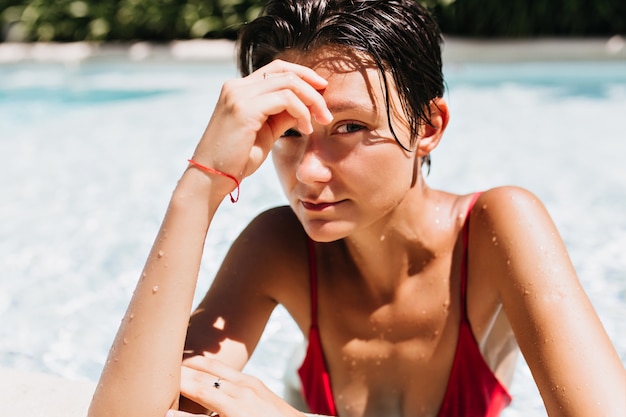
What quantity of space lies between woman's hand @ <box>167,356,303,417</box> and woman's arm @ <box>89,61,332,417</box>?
2.4 inches

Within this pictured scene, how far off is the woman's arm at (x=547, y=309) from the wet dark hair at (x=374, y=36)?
0.40m

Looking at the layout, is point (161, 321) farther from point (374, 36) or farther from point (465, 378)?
point (465, 378)

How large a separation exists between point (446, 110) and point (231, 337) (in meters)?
1.03

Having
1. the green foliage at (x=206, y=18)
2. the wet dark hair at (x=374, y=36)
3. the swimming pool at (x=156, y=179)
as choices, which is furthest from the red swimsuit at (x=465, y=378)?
the green foliage at (x=206, y=18)

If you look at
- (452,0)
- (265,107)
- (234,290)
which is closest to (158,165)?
(234,290)

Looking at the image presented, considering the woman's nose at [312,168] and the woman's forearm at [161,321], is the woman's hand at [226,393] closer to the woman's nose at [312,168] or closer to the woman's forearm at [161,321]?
the woman's forearm at [161,321]

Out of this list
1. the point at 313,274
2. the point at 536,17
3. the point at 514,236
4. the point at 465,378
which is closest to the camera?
the point at 514,236

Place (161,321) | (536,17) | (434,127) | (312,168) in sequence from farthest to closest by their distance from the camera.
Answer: (536,17), (434,127), (312,168), (161,321)

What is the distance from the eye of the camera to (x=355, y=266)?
8.93 feet

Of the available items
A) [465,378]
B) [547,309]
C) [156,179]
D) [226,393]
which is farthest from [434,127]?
[156,179]

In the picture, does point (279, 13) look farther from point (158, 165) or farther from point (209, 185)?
point (158, 165)

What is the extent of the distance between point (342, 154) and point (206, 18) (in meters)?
10.9

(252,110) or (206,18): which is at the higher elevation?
(206,18)

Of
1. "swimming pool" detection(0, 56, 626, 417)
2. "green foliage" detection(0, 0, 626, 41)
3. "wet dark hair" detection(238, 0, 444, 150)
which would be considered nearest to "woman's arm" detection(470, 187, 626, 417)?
"wet dark hair" detection(238, 0, 444, 150)
